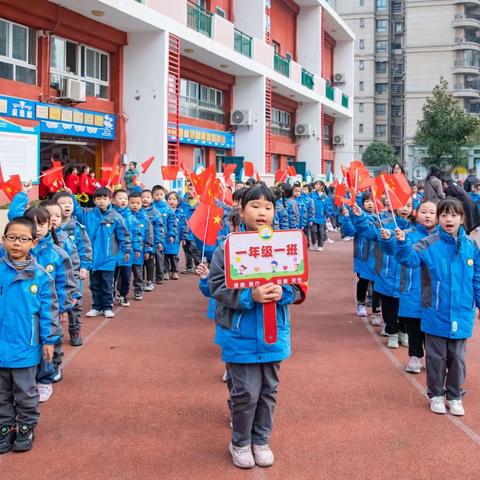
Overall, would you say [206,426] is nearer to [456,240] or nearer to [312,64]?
[456,240]

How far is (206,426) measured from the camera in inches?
171

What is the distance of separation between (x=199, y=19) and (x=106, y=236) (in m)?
13.0

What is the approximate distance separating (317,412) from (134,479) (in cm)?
162

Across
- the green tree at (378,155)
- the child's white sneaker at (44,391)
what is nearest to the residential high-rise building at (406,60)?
the green tree at (378,155)

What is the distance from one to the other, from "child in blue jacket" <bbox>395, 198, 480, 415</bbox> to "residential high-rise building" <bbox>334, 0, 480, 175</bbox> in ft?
167

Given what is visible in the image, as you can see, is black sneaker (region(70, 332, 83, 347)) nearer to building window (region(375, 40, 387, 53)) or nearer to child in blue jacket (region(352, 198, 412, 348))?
child in blue jacket (region(352, 198, 412, 348))

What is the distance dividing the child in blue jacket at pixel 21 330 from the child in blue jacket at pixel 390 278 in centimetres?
341

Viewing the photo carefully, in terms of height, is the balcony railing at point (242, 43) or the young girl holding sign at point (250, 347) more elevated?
the balcony railing at point (242, 43)

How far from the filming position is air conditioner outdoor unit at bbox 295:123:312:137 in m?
30.7

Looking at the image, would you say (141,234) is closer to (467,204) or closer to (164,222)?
(164,222)

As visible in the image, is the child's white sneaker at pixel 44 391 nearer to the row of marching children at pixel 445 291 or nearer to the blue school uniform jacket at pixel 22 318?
the blue school uniform jacket at pixel 22 318

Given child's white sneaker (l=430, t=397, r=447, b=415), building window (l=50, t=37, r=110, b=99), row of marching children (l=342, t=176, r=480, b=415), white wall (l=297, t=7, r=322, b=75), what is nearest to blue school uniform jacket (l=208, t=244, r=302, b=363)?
row of marching children (l=342, t=176, r=480, b=415)

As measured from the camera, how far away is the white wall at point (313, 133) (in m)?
31.3

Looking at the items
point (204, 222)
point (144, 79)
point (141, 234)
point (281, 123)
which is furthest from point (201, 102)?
point (204, 222)
